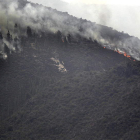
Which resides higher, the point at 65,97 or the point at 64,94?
the point at 64,94

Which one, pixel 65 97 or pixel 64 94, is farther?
pixel 64 94

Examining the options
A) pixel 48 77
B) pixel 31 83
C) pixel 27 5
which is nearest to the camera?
pixel 31 83

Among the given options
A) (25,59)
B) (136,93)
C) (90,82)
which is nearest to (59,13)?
(25,59)

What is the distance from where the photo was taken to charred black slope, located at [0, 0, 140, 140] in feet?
311

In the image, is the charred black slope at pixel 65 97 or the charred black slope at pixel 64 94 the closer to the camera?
the charred black slope at pixel 65 97

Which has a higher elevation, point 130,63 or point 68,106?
point 130,63

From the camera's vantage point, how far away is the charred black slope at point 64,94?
94750 millimetres

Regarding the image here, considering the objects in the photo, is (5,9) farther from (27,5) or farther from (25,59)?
(25,59)

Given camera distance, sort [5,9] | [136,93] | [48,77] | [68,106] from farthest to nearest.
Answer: [5,9]
[48,77]
[68,106]
[136,93]

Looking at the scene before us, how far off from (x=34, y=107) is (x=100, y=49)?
78119mm

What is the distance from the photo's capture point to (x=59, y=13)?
642 ft

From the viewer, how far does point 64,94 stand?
125312 mm

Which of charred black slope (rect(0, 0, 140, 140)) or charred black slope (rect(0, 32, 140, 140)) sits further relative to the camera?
charred black slope (rect(0, 0, 140, 140))

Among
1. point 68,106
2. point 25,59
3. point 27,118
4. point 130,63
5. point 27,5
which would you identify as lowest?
point 27,118
